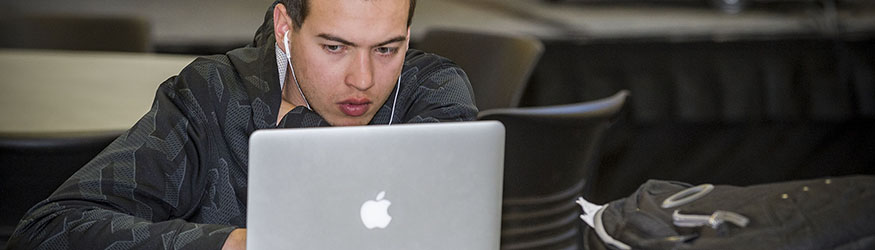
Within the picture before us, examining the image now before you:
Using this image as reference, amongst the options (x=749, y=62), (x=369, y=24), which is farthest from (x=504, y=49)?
(x=749, y=62)

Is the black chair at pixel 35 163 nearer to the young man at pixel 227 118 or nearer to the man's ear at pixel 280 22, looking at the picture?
the young man at pixel 227 118

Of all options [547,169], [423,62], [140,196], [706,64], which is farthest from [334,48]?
[706,64]

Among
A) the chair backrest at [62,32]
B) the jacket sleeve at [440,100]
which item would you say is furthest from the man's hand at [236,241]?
the chair backrest at [62,32]

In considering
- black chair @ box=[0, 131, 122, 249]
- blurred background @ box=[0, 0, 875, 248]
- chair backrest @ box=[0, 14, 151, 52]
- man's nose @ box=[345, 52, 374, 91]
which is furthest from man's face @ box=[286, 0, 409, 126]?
blurred background @ box=[0, 0, 875, 248]

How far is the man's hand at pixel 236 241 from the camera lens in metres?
1.00

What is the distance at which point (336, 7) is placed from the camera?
40.3 inches

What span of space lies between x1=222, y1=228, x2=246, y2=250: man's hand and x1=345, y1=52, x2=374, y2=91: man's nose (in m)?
0.19

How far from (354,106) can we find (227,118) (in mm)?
132

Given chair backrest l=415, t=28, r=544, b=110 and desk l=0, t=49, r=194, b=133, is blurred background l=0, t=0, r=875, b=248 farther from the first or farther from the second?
chair backrest l=415, t=28, r=544, b=110

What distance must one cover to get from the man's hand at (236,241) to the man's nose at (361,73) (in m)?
0.19

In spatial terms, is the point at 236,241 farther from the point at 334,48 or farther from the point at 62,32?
the point at 62,32

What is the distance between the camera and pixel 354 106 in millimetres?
1074

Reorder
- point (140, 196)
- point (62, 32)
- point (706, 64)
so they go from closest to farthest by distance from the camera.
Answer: point (140, 196) → point (62, 32) → point (706, 64)

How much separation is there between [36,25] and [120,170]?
4.14 feet
